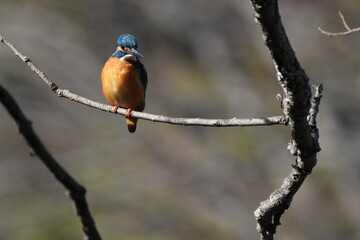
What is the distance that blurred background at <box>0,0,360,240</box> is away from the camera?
13.8 metres

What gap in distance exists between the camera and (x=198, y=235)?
14.0 metres

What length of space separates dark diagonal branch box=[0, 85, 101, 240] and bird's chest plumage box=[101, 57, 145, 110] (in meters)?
1.13

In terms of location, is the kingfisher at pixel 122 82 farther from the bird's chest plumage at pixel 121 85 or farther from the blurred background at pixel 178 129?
the blurred background at pixel 178 129

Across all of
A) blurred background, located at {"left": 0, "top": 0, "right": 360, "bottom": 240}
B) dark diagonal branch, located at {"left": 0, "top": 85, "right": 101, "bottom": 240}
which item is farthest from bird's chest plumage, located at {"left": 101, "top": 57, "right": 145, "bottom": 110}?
blurred background, located at {"left": 0, "top": 0, "right": 360, "bottom": 240}

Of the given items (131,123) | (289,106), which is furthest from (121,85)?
(289,106)

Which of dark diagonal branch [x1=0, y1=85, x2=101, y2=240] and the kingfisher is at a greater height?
the kingfisher

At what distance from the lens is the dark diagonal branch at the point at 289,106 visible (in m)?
1.56

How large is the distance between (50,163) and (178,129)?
1474 cm

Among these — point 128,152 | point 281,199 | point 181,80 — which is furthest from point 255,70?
point 281,199

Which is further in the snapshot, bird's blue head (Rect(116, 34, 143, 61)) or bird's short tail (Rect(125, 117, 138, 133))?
bird's short tail (Rect(125, 117, 138, 133))

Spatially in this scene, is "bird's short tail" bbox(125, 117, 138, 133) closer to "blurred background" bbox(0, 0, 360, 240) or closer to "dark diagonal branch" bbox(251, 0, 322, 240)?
"dark diagonal branch" bbox(251, 0, 322, 240)

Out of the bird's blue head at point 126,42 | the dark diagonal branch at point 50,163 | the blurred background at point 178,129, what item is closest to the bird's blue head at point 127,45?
the bird's blue head at point 126,42

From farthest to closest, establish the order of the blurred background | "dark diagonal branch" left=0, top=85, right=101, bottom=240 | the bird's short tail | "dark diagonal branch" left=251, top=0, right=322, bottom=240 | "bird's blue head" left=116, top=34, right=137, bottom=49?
the blurred background < the bird's short tail < "bird's blue head" left=116, top=34, right=137, bottom=49 < "dark diagonal branch" left=0, top=85, right=101, bottom=240 < "dark diagonal branch" left=251, top=0, right=322, bottom=240

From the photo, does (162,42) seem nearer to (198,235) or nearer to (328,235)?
(198,235)
